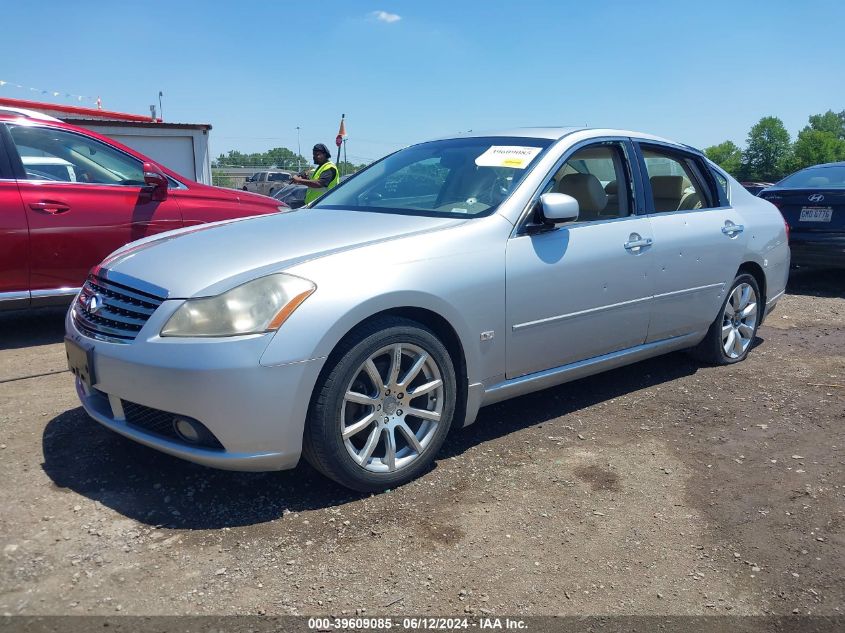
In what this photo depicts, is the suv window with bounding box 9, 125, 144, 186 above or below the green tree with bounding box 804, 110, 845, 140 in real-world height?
below

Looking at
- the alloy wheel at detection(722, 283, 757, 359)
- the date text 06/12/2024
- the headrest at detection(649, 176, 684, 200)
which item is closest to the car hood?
the date text 06/12/2024

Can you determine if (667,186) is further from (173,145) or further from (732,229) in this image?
(173,145)

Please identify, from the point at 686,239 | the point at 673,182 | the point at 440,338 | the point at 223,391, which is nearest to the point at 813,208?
the point at 673,182

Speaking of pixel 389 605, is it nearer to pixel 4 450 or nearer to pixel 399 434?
pixel 399 434

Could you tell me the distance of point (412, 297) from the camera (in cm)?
313

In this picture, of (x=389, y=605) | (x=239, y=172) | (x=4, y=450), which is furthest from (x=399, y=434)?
(x=239, y=172)

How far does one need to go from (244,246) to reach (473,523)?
1.55 meters

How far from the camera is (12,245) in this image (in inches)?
203

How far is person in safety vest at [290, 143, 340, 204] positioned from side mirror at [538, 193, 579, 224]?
5653 millimetres

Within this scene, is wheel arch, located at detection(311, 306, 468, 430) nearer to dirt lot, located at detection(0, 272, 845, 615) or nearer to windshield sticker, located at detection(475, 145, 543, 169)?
dirt lot, located at detection(0, 272, 845, 615)

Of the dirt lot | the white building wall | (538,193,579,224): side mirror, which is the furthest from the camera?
the white building wall

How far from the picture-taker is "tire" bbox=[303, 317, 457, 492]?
294cm

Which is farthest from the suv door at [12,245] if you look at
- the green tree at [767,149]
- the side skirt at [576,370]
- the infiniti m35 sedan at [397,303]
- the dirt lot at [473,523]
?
the green tree at [767,149]

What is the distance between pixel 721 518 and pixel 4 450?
3.29 meters
